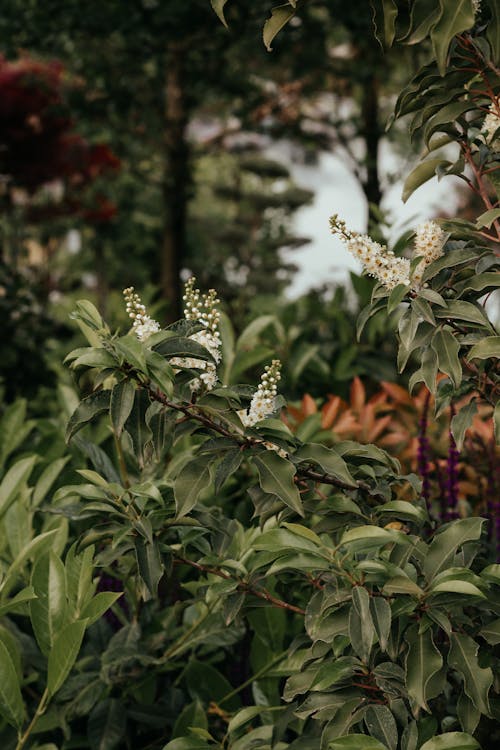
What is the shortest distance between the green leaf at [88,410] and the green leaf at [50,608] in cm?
34

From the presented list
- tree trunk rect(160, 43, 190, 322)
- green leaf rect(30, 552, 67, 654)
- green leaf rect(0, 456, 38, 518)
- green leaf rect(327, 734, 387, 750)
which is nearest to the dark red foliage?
tree trunk rect(160, 43, 190, 322)

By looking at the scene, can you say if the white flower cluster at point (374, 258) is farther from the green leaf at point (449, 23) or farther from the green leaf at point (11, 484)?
the green leaf at point (11, 484)

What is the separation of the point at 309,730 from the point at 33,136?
5046mm

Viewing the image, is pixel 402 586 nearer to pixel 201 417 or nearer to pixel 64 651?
pixel 201 417

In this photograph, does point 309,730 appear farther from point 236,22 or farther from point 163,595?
point 236,22

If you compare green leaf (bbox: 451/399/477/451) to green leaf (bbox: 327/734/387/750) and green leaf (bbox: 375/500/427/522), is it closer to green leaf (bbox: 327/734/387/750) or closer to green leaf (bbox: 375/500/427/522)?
green leaf (bbox: 375/500/427/522)

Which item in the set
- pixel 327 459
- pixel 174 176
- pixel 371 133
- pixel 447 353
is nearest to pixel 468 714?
pixel 327 459

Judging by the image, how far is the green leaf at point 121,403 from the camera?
1096 mm

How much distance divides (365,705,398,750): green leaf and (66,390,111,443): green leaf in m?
0.55

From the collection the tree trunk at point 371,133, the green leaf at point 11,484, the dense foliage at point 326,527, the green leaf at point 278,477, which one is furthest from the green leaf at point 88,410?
the tree trunk at point 371,133

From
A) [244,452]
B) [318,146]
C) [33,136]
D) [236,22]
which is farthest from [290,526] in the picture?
[318,146]

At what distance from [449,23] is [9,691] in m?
1.13

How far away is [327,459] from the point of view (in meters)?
1.19

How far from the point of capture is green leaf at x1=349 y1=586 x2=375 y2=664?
3.49ft
